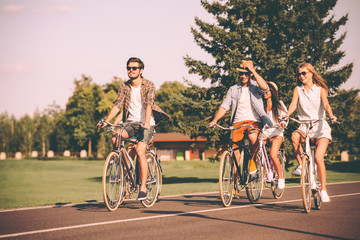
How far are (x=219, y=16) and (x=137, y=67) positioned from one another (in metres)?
18.2

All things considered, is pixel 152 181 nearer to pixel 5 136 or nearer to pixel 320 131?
pixel 320 131

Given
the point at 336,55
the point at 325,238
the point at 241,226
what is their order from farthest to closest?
1. the point at 336,55
2. the point at 241,226
3. the point at 325,238

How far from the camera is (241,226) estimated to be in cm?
564

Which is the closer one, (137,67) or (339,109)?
(137,67)

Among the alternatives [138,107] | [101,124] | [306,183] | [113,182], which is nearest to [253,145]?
[306,183]

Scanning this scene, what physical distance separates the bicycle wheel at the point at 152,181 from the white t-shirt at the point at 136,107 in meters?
0.69

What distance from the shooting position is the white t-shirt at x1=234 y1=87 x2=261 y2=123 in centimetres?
807

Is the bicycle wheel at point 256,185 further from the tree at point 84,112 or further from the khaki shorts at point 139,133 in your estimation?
the tree at point 84,112

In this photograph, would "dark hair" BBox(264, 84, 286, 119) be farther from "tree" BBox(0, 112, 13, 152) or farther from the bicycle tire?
"tree" BBox(0, 112, 13, 152)

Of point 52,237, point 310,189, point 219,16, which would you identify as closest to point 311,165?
point 310,189

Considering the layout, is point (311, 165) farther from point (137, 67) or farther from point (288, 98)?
point (288, 98)

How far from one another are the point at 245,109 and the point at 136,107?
2.07 meters

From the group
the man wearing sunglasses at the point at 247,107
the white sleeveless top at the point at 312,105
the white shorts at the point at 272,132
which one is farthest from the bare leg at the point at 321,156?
the white shorts at the point at 272,132

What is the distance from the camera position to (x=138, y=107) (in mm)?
7777
